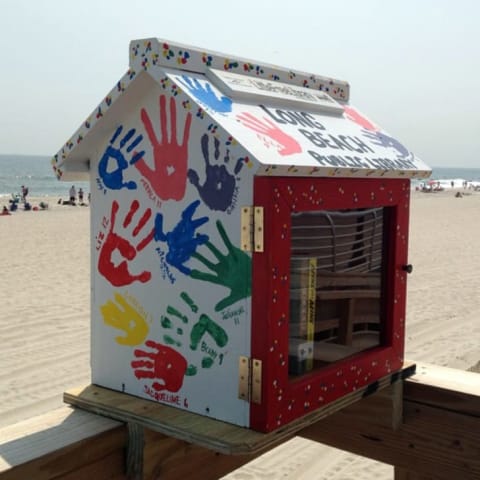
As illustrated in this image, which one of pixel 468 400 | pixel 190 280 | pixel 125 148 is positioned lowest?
pixel 468 400

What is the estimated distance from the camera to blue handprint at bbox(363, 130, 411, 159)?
72.9 inches

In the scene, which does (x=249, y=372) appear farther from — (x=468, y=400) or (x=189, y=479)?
(x=468, y=400)

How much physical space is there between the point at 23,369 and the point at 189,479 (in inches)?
185

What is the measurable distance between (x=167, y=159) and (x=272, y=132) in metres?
0.24

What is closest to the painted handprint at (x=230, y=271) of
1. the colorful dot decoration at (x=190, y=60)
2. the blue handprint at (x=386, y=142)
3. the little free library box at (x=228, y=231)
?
the little free library box at (x=228, y=231)

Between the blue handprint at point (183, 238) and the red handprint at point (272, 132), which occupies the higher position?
the red handprint at point (272, 132)

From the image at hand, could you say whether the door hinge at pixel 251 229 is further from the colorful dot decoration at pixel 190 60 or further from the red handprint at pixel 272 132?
the colorful dot decoration at pixel 190 60

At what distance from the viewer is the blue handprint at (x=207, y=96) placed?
144 centimetres

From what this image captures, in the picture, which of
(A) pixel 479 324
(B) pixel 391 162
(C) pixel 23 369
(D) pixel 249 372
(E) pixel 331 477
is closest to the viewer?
(D) pixel 249 372

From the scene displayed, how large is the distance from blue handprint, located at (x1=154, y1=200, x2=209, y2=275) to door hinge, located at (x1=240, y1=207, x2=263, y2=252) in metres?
0.10

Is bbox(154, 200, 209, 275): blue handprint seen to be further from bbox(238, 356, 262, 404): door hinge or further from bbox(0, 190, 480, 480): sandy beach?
bbox(0, 190, 480, 480): sandy beach

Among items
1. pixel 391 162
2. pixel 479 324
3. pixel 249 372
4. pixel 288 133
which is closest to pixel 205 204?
pixel 288 133

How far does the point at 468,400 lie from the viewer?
172cm

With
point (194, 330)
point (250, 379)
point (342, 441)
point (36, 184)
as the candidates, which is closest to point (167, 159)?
point (194, 330)
